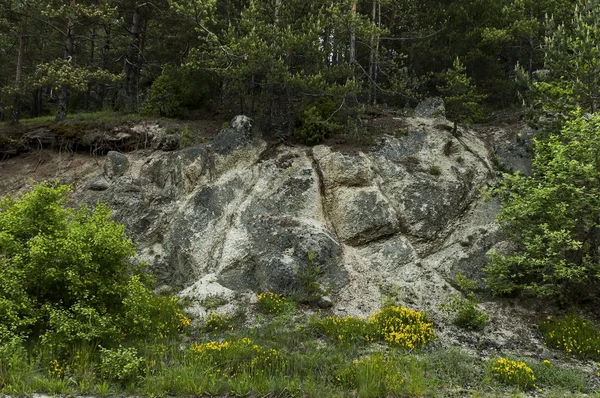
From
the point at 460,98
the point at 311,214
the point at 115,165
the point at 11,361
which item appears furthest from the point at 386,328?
the point at 115,165

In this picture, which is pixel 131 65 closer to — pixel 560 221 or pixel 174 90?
pixel 174 90

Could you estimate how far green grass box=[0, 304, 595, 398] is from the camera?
7.19 metres

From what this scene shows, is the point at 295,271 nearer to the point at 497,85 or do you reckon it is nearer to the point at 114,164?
the point at 114,164

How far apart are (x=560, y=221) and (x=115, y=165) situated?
14.0 m

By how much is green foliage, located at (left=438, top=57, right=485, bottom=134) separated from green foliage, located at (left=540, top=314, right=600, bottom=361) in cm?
795

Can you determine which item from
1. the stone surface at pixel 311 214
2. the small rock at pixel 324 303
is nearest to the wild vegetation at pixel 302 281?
the small rock at pixel 324 303

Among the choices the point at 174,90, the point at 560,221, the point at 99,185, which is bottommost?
the point at 99,185

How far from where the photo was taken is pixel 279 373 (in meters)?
7.90

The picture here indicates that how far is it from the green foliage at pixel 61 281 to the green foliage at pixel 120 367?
514mm

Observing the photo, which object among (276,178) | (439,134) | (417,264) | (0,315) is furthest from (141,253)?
(439,134)

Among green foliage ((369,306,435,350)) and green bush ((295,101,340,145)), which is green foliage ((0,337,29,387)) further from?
green bush ((295,101,340,145))

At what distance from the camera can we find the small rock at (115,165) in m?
15.9

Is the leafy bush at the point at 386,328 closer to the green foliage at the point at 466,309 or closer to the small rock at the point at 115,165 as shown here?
the green foliage at the point at 466,309

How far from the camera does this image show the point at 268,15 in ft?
55.6
